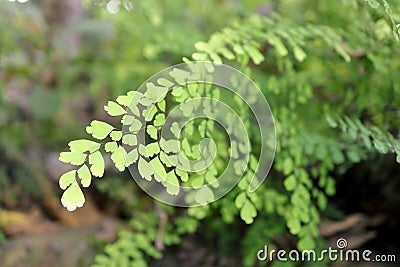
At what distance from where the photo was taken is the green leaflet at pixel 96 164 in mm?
585

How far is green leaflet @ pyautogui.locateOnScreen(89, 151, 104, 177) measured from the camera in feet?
1.92

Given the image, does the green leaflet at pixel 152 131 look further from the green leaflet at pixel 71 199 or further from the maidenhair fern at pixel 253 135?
the green leaflet at pixel 71 199

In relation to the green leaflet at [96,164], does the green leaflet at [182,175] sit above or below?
above

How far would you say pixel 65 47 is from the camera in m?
1.84

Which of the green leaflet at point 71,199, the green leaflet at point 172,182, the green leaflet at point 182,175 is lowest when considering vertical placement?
the green leaflet at point 71,199

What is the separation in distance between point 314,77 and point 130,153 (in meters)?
0.65
